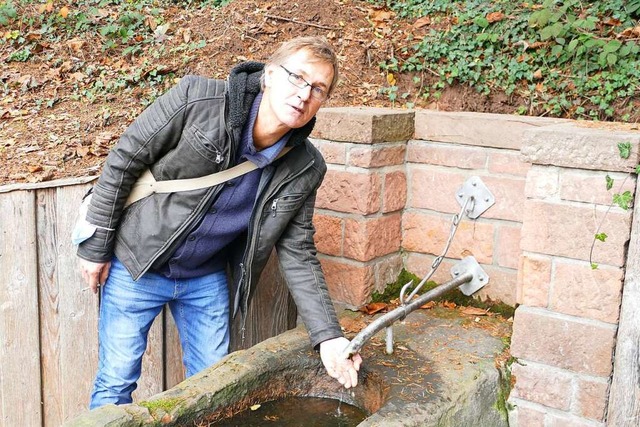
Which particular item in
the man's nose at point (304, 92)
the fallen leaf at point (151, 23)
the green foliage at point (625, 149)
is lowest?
the green foliage at point (625, 149)

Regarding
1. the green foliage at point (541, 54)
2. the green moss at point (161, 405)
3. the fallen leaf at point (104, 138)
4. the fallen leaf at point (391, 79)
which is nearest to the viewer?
the green moss at point (161, 405)

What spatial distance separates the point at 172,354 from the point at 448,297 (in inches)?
55.3

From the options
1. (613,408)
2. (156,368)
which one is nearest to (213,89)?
(156,368)

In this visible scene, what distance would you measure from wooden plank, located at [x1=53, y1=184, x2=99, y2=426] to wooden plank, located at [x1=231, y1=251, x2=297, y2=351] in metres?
0.73

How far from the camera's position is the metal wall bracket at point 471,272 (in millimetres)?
3527

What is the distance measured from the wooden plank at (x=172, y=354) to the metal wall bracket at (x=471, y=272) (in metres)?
1.41

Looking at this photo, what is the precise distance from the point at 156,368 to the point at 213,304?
637mm

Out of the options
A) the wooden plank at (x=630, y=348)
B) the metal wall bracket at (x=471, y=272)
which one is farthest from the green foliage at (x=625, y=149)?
the metal wall bracket at (x=471, y=272)

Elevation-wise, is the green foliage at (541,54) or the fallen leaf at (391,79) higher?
the green foliage at (541,54)

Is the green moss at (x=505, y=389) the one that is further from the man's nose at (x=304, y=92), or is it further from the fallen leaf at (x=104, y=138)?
the fallen leaf at (x=104, y=138)

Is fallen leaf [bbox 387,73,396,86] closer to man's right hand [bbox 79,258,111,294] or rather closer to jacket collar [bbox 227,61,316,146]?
jacket collar [bbox 227,61,316,146]

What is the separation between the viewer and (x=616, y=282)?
263 centimetres

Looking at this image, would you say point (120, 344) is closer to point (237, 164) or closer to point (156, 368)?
point (156, 368)

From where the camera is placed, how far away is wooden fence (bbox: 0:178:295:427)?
9.96 feet
